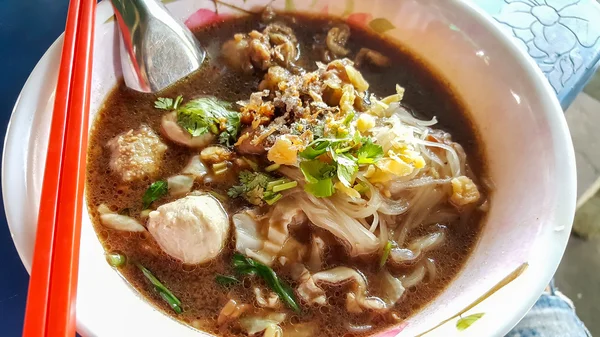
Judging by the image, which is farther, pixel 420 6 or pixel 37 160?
pixel 420 6

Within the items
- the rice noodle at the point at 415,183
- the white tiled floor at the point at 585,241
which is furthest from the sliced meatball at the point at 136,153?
the white tiled floor at the point at 585,241

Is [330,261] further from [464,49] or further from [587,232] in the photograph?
[587,232]

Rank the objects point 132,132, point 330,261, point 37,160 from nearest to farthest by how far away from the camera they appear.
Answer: point 37,160, point 330,261, point 132,132

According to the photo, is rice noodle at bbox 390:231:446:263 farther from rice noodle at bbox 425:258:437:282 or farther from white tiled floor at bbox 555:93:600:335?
white tiled floor at bbox 555:93:600:335

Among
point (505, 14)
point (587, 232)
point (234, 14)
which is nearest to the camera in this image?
point (234, 14)

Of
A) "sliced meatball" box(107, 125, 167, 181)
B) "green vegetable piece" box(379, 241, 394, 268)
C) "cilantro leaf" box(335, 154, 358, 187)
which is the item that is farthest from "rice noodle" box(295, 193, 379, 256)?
"sliced meatball" box(107, 125, 167, 181)

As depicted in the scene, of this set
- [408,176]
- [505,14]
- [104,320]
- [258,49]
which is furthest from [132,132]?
[505,14]
